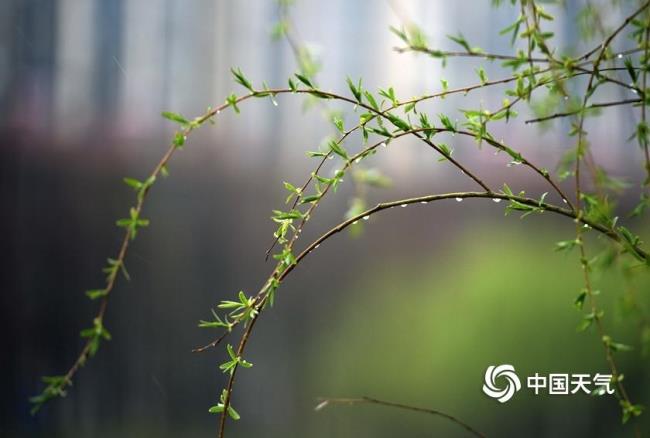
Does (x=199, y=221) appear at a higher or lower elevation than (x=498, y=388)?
higher

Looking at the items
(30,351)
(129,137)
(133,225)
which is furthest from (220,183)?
(133,225)

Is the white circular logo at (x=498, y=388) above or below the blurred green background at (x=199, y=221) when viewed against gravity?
below

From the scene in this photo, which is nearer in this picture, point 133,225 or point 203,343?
point 133,225

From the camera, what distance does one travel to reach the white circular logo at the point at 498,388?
1.40 metres

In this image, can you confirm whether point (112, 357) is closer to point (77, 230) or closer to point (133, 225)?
point (77, 230)

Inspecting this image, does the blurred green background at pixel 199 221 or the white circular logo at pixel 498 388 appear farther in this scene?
the blurred green background at pixel 199 221

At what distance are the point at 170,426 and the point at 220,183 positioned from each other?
1.85 feet

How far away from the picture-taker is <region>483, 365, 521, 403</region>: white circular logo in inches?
55.0

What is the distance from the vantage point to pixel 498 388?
1411mm

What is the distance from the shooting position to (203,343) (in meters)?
1.53

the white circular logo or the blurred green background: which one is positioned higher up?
the blurred green background

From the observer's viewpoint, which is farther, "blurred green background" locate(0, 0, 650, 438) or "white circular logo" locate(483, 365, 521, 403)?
"blurred green background" locate(0, 0, 650, 438)

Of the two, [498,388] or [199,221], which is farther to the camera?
[199,221]

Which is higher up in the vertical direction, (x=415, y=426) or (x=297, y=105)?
(x=297, y=105)
